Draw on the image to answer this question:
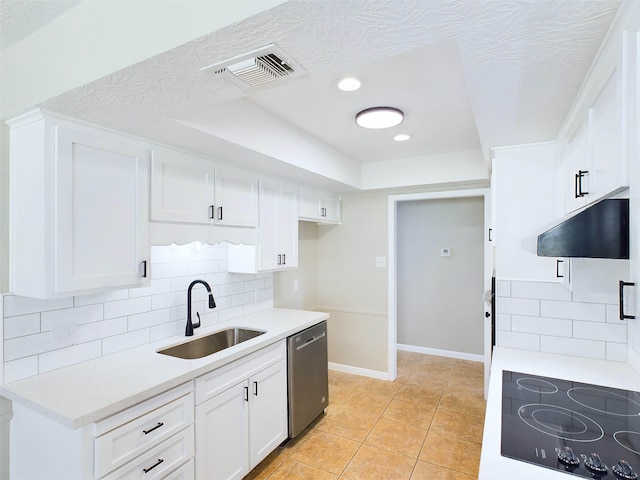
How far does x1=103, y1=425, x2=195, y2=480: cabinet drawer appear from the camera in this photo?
1559 mm

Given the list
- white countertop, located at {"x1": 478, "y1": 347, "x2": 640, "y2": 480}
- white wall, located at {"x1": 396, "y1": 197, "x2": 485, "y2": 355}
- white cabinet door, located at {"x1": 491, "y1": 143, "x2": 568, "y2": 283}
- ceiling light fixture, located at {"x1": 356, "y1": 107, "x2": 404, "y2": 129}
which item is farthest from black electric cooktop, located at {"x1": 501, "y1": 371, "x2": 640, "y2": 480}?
white wall, located at {"x1": 396, "y1": 197, "x2": 485, "y2": 355}

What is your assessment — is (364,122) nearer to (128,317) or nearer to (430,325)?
(128,317)

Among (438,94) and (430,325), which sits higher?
(438,94)

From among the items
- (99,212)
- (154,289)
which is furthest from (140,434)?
(99,212)

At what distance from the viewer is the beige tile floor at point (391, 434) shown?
7.75 feet

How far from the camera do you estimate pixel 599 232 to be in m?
0.90

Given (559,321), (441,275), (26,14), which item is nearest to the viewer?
(26,14)

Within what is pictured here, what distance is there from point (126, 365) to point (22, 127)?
1.27m

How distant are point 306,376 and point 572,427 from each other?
1.92 metres

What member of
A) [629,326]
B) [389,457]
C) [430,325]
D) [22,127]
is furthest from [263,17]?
[430,325]

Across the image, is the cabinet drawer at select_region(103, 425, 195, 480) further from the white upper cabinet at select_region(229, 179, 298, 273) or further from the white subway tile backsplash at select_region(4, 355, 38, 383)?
Answer: the white upper cabinet at select_region(229, 179, 298, 273)

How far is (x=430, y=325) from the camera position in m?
4.86

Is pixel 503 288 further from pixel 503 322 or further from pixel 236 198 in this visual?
pixel 236 198

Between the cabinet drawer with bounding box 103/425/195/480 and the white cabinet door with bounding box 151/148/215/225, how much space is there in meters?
1.17
